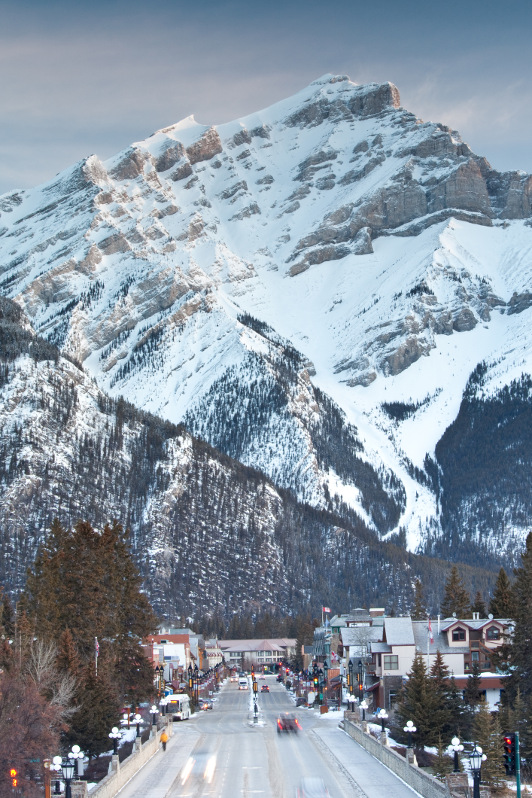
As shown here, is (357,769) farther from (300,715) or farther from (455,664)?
(300,715)

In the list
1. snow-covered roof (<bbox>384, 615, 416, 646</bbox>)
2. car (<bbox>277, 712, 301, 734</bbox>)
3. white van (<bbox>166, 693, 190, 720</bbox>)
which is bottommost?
car (<bbox>277, 712, 301, 734</bbox>)

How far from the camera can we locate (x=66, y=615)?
88875 mm

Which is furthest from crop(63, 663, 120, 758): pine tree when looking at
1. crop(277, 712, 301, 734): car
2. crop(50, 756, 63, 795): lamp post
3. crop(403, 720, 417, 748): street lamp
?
crop(403, 720, 417, 748): street lamp

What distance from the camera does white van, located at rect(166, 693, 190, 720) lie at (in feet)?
360

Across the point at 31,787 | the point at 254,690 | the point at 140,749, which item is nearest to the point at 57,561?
the point at 140,749

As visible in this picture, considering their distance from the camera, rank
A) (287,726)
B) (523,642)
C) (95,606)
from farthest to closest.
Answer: (287,726) → (95,606) → (523,642)

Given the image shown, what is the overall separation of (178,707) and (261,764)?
1696 inches

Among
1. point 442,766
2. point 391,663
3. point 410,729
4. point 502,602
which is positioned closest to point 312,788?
point 442,766

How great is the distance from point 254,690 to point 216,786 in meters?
86.2

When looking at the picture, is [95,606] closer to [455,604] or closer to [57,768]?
[57,768]

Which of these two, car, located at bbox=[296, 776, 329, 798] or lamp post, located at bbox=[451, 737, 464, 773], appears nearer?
car, located at bbox=[296, 776, 329, 798]

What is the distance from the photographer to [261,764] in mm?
71875

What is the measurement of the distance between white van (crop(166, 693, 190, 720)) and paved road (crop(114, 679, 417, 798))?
5.49 metres

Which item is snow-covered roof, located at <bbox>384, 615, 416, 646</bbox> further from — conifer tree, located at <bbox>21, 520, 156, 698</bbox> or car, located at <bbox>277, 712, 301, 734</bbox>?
conifer tree, located at <bbox>21, 520, 156, 698</bbox>
